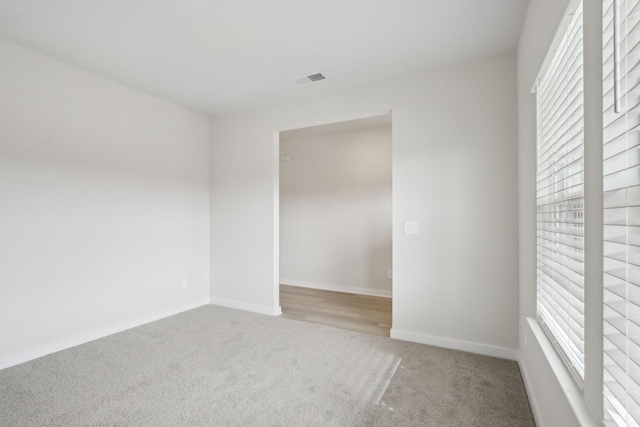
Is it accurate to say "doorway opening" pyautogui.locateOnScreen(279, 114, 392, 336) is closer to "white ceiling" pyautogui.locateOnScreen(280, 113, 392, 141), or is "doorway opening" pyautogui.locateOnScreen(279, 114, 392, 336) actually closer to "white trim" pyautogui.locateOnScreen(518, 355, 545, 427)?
"white ceiling" pyautogui.locateOnScreen(280, 113, 392, 141)

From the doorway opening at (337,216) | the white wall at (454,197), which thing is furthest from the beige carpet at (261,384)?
the doorway opening at (337,216)

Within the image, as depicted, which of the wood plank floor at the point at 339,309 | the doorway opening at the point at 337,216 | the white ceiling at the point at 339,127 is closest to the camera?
the wood plank floor at the point at 339,309

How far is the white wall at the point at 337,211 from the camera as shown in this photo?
→ 4.62m

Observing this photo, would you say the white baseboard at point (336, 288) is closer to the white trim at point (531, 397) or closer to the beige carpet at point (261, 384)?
the beige carpet at point (261, 384)

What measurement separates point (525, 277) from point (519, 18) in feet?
6.03

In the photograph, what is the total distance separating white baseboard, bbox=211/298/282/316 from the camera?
364 centimetres

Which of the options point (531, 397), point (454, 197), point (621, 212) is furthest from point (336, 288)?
point (621, 212)

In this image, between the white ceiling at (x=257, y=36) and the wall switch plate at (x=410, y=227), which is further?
the wall switch plate at (x=410, y=227)

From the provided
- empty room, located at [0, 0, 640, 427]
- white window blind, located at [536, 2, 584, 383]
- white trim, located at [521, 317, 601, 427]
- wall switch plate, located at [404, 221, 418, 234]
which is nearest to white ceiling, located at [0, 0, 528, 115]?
empty room, located at [0, 0, 640, 427]

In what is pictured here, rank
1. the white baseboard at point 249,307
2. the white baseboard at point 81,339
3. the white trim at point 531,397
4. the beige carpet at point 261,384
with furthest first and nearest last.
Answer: the white baseboard at point 249,307 → the white baseboard at point 81,339 → the beige carpet at point 261,384 → the white trim at point 531,397

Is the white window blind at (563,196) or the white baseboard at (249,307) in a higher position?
the white window blind at (563,196)

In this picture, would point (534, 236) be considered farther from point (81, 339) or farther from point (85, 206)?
point (81, 339)

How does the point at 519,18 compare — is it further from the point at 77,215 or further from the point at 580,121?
the point at 77,215

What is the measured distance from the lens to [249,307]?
12.5ft
